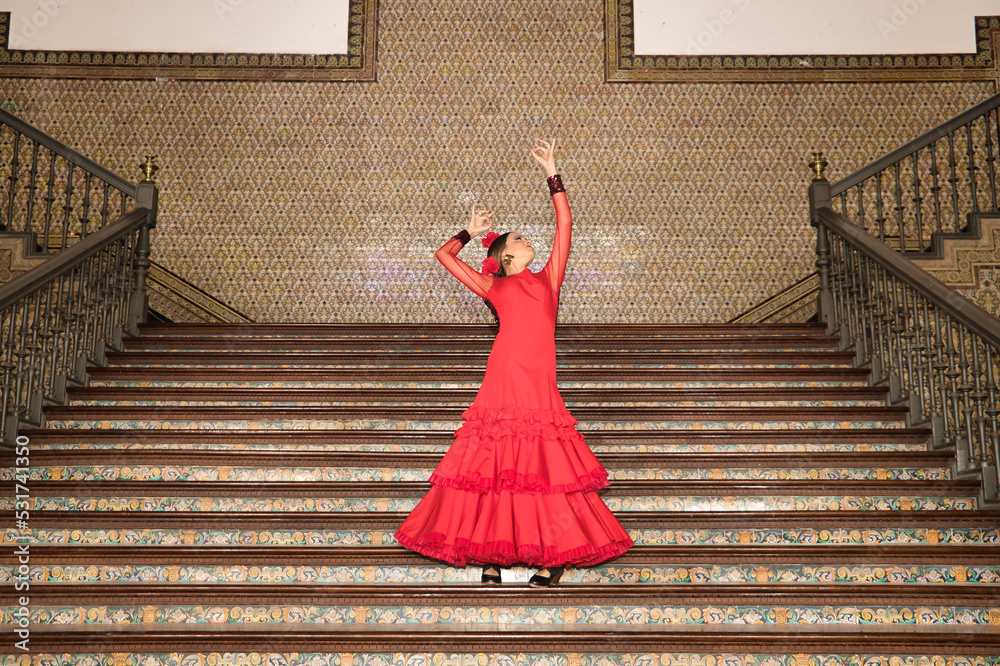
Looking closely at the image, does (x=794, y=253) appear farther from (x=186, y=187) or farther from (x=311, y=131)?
(x=186, y=187)

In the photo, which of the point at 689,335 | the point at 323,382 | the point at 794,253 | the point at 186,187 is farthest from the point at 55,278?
the point at 794,253

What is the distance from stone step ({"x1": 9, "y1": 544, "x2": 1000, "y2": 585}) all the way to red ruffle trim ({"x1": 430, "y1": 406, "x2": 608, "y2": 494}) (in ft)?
1.37

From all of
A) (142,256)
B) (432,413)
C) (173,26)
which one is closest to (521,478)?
(432,413)

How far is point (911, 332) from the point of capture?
4.87 meters

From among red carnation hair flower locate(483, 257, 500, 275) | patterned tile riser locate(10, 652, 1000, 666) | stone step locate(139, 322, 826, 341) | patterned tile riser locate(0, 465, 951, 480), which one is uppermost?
red carnation hair flower locate(483, 257, 500, 275)

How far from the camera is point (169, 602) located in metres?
3.56

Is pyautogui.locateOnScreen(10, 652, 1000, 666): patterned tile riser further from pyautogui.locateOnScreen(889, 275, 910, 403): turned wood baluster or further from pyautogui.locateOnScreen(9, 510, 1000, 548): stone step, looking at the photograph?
pyautogui.locateOnScreen(889, 275, 910, 403): turned wood baluster

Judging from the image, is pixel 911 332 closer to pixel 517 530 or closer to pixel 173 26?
pixel 517 530

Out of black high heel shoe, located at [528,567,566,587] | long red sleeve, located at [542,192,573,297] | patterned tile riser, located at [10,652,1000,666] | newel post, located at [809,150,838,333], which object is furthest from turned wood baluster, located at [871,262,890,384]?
black high heel shoe, located at [528,567,566,587]

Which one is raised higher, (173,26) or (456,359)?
(173,26)

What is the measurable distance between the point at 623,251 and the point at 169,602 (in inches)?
215

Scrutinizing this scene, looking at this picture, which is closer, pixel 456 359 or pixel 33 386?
pixel 33 386

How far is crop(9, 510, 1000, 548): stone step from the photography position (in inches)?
154

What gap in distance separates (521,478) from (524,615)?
531 mm
